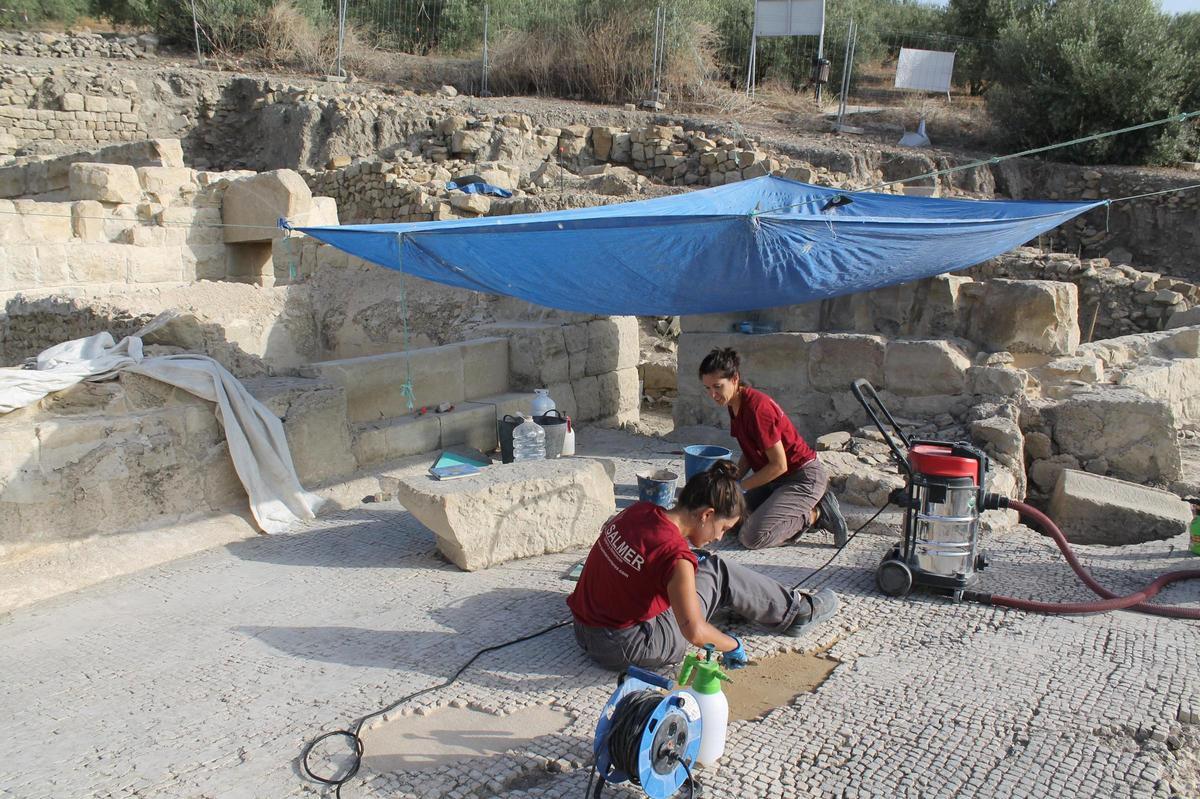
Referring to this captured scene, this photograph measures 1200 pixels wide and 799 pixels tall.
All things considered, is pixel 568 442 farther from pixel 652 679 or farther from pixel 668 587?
pixel 652 679

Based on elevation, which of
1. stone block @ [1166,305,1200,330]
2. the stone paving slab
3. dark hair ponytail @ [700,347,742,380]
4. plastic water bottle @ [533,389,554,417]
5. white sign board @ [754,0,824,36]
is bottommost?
the stone paving slab

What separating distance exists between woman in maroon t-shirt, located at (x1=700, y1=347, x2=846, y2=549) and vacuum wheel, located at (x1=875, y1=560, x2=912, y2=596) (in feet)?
2.05

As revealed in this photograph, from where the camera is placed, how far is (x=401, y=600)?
3.94 m

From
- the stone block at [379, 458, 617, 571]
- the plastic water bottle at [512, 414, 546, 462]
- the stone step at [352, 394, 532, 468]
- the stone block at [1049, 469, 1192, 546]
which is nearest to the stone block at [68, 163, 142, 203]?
the stone step at [352, 394, 532, 468]

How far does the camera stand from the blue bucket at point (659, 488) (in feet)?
16.2

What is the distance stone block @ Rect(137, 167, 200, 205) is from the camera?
9992mm

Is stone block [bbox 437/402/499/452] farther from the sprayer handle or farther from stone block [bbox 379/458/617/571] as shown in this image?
the sprayer handle

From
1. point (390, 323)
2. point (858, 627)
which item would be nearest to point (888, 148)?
point (390, 323)

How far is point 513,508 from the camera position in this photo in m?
4.38

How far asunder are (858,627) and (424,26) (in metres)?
21.4

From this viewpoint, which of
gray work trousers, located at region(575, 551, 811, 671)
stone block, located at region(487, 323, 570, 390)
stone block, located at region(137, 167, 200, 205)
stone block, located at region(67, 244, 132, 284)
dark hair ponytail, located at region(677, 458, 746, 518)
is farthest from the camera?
stone block, located at region(137, 167, 200, 205)

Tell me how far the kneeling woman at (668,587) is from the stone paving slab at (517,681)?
17 centimetres

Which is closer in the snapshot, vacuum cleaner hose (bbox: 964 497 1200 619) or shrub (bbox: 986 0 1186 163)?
vacuum cleaner hose (bbox: 964 497 1200 619)

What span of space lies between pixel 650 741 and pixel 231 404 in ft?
11.3
